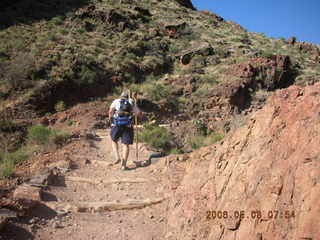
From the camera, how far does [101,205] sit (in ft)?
14.2

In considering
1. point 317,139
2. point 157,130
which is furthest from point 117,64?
point 317,139

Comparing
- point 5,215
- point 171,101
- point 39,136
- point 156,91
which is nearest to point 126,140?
point 5,215

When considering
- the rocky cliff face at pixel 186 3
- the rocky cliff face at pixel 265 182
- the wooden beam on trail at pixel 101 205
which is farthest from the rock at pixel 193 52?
the rocky cliff face at pixel 186 3

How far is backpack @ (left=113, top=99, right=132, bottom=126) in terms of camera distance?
5957 millimetres

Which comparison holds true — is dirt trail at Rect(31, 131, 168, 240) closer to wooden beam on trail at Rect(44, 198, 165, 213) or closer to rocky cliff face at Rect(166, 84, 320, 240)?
wooden beam on trail at Rect(44, 198, 165, 213)

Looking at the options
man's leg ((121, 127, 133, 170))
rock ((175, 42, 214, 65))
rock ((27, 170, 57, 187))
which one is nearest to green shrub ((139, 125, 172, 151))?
man's leg ((121, 127, 133, 170))

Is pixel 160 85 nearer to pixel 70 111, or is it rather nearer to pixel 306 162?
pixel 70 111

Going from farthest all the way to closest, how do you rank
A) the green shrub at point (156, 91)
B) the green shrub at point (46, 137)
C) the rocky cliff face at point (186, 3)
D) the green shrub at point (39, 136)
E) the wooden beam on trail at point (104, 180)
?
the rocky cliff face at point (186, 3), the green shrub at point (156, 91), the green shrub at point (39, 136), the green shrub at point (46, 137), the wooden beam on trail at point (104, 180)

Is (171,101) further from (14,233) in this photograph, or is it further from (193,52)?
(14,233)

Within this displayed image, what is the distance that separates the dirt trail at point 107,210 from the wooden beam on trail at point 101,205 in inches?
1.3

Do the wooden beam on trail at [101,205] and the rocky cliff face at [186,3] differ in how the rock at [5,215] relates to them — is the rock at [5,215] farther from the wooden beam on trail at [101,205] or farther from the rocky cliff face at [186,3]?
the rocky cliff face at [186,3]

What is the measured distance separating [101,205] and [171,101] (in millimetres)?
10047

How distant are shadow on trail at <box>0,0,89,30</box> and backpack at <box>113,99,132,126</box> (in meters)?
16.2
